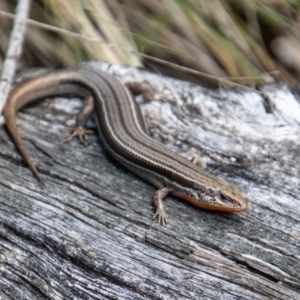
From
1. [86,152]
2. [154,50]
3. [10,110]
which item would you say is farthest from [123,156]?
[154,50]

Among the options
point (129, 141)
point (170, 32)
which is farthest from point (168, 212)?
point (170, 32)

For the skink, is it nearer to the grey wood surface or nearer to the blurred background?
the grey wood surface

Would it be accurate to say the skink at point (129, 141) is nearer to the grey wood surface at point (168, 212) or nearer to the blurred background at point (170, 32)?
the grey wood surface at point (168, 212)

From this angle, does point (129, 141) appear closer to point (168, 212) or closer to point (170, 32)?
point (168, 212)

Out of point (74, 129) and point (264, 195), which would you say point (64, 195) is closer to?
point (74, 129)

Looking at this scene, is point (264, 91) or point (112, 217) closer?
point (112, 217)
